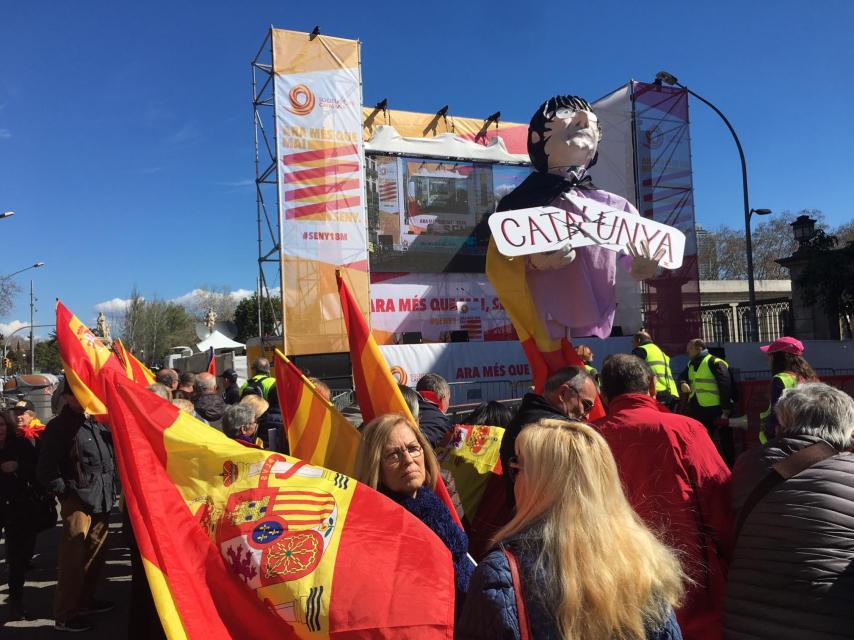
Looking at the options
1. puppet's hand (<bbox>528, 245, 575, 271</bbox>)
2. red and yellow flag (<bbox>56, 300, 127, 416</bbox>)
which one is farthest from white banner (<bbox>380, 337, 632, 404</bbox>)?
red and yellow flag (<bbox>56, 300, 127, 416</bbox>)

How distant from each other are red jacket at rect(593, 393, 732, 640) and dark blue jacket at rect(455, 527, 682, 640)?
2.98ft

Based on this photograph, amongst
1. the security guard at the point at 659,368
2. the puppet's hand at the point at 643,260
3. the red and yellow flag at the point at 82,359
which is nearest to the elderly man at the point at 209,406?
the red and yellow flag at the point at 82,359

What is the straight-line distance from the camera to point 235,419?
438 centimetres

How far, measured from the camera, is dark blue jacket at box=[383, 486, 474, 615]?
7.48 ft

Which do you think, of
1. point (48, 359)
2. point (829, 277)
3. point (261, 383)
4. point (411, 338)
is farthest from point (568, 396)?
point (48, 359)

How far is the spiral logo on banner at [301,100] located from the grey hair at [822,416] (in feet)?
51.4

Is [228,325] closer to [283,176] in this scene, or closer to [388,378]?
[283,176]

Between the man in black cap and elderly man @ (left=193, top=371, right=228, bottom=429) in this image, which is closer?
elderly man @ (left=193, top=371, right=228, bottom=429)

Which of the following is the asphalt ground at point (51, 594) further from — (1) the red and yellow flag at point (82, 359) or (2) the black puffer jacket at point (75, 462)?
(1) the red and yellow flag at point (82, 359)

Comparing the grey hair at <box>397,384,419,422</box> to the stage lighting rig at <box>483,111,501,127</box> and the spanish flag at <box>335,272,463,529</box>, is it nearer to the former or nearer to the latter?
the spanish flag at <box>335,272,463,529</box>

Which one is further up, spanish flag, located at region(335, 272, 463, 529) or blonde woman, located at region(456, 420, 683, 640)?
spanish flag, located at region(335, 272, 463, 529)

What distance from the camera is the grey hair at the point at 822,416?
7.77 ft

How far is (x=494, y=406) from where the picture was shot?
3.79m

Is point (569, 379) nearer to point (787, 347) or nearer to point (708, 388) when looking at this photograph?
point (787, 347)
